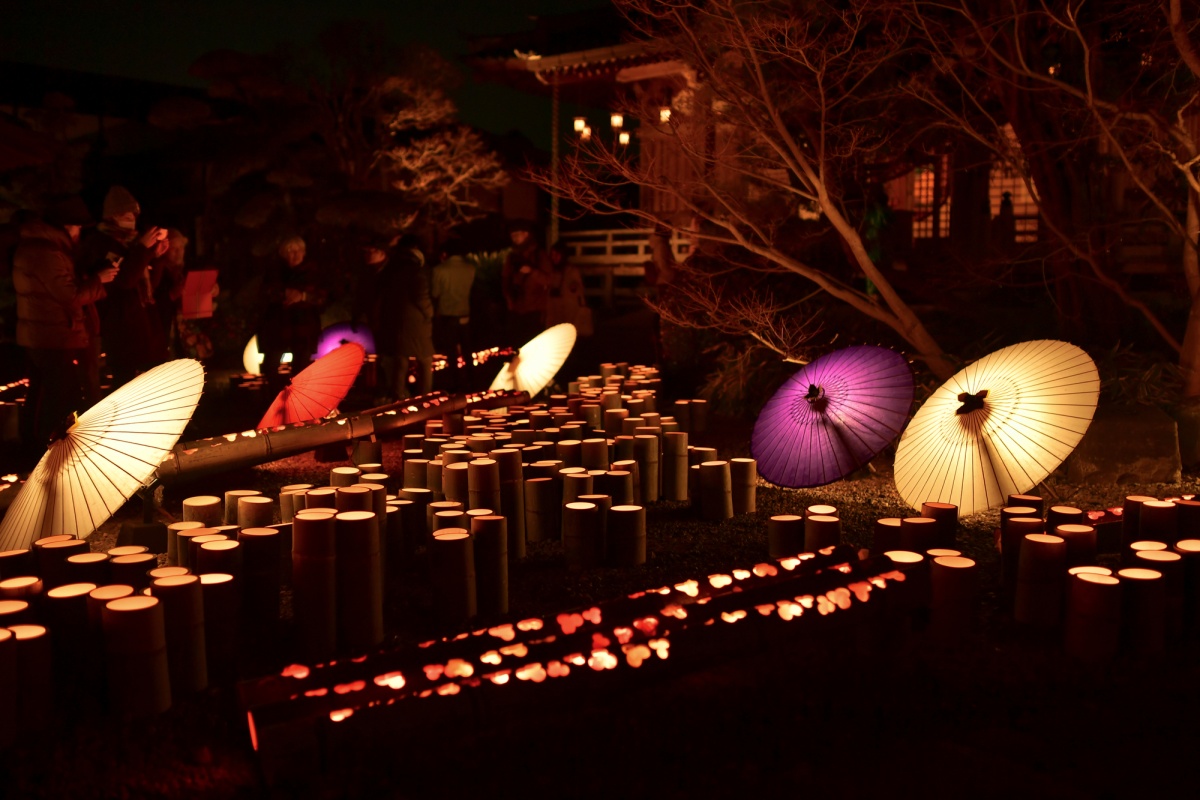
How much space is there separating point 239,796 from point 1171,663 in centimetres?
255

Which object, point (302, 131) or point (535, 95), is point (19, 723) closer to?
point (302, 131)

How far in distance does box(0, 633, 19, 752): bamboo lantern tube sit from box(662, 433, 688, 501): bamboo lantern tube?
329 centimetres

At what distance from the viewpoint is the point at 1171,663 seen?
297cm

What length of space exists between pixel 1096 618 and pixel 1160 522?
0.89m

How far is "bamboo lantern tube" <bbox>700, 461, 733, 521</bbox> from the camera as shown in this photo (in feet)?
15.7

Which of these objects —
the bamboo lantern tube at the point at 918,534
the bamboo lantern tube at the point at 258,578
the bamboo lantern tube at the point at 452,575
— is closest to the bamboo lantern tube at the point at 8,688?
the bamboo lantern tube at the point at 258,578

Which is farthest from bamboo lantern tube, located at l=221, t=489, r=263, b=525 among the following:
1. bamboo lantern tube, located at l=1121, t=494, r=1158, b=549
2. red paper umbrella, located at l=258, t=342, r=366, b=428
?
bamboo lantern tube, located at l=1121, t=494, r=1158, b=549

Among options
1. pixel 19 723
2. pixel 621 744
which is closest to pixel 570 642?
pixel 621 744

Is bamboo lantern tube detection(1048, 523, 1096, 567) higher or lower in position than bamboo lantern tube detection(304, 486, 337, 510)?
lower

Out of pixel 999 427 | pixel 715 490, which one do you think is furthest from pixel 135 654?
pixel 999 427

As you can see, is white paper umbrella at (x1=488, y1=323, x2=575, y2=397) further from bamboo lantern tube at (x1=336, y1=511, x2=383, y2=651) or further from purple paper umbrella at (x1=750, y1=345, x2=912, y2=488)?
bamboo lantern tube at (x1=336, y1=511, x2=383, y2=651)

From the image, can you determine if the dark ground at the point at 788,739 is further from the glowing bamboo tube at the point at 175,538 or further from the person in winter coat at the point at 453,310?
the person in winter coat at the point at 453,310

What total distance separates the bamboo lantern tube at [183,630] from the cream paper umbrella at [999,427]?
9.98ft

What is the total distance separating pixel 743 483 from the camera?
4922mm
